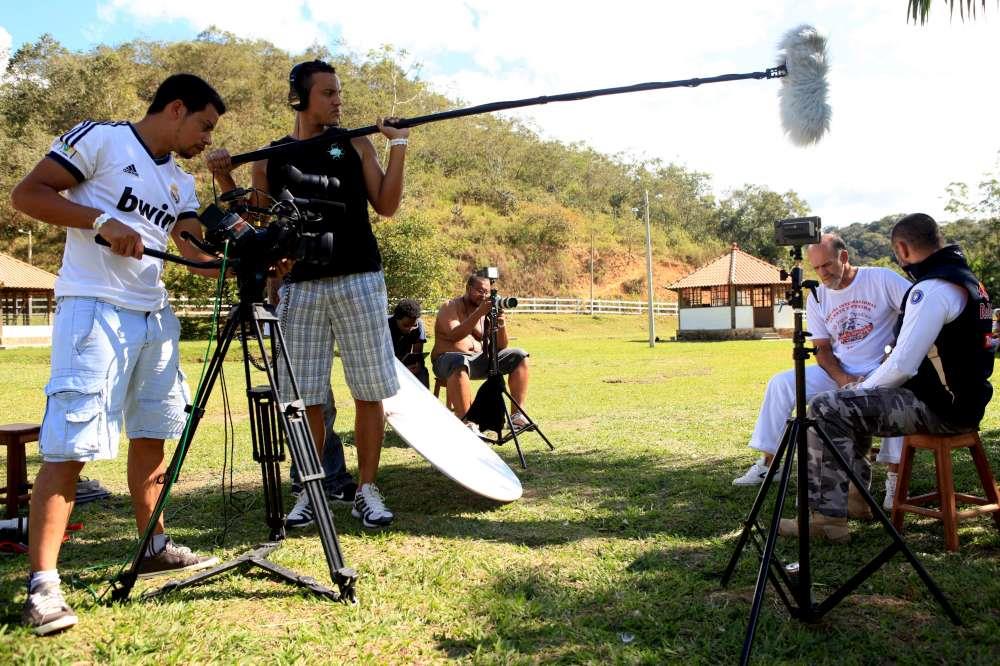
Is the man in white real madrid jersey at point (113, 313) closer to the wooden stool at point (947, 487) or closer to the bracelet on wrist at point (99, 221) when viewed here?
the bracelet on wrist at point (99, 221)

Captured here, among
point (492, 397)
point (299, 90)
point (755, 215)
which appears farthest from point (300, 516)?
point (755, 215)

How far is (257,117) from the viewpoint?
5400 centimetres

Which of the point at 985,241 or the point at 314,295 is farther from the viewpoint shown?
the point at 985,241

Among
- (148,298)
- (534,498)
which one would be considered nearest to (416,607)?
(148,298)

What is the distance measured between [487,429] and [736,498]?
2.11 meters

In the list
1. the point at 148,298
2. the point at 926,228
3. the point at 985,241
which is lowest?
the point at 148,298

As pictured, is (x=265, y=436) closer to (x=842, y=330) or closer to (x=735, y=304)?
(x=842, y=330)

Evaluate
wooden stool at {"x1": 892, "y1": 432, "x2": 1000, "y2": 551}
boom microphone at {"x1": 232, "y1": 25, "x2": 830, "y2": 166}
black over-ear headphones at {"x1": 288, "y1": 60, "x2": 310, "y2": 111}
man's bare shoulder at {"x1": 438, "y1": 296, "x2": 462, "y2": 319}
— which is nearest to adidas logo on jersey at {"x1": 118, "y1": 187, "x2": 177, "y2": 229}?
boom microphone at {"x1": 232, "y1": 25, "x2": 830, "y2": 166}

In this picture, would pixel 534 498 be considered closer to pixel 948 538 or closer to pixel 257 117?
pixel 948 538

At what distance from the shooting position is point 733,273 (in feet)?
112

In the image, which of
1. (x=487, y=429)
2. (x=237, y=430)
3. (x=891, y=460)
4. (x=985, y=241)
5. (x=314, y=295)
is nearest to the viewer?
(x=314, y=295)

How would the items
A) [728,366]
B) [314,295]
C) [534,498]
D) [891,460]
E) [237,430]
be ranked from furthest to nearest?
[728,366] → [237,430] → [534,498] → [891,460] → [314,295]

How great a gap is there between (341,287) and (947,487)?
2.92m

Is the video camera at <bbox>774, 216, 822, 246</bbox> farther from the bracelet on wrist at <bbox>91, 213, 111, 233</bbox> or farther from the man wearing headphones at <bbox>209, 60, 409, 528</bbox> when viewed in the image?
the bracelet on wrist at <bbox>91, 213, 111, 233</bbox>
